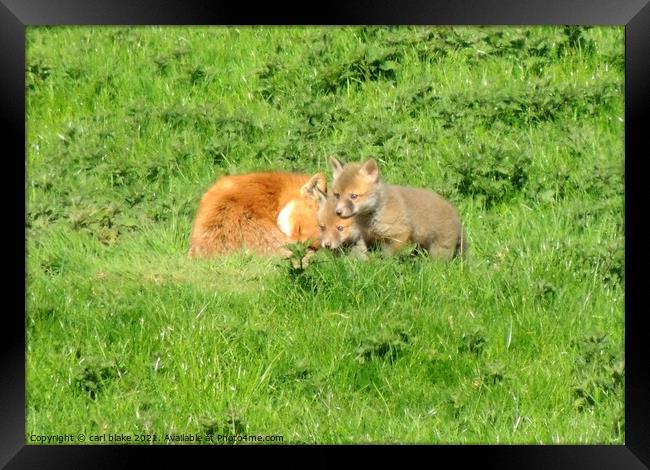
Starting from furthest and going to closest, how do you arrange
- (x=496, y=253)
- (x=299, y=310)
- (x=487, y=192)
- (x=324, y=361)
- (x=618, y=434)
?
(x=487, y=192)
(x=496, y=253)
(x=299, y=310)
(x=324, y=361)
(x=618, y=434)

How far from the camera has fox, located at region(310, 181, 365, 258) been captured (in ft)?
31.4

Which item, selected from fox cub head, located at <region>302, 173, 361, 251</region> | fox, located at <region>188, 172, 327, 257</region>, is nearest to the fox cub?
fox cub head, located at <region>302, 173, 361, 251</region>

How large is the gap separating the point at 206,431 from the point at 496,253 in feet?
11.0

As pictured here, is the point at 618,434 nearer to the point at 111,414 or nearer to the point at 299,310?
the point at 299,310

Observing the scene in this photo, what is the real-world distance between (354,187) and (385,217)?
1.22 feet

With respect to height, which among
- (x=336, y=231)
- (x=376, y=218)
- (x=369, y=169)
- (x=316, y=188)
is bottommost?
(x=336, y=231)

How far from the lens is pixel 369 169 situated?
32.6 ft

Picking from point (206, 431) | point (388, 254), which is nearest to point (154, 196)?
point (388, 254)

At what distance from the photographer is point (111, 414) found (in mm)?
7312

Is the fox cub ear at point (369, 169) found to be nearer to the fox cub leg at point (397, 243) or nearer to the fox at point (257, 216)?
the fox at point (257, 216)

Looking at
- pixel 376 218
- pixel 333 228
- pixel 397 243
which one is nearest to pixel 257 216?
pixel 333 228

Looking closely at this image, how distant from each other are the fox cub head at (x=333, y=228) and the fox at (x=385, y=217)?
45 millimetres
